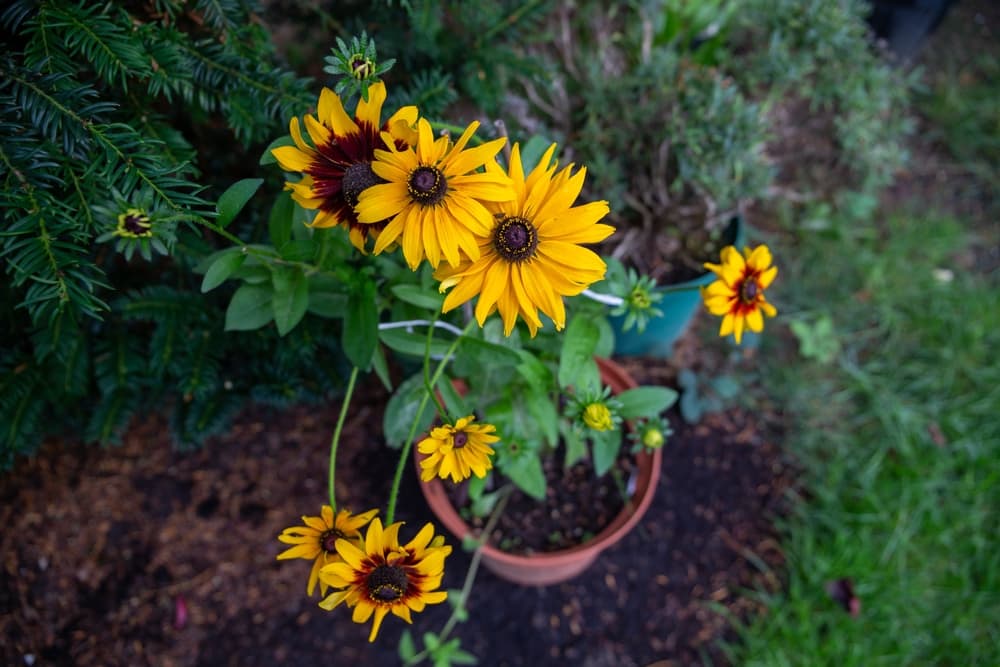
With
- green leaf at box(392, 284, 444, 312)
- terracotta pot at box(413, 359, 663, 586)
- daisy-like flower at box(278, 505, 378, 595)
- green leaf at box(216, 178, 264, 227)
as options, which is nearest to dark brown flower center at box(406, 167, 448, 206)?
green leaf at box(216, 178, 264, 227)

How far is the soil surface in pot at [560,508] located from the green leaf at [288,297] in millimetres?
683

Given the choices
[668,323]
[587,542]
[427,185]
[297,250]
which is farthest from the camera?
[668,323]

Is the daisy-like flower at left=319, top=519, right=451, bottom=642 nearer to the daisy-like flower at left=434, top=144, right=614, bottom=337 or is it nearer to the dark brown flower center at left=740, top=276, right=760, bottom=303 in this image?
the daisy-like flower at left=434, top=144, right=614, bottom=337

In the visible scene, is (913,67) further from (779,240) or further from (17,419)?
(17,419)

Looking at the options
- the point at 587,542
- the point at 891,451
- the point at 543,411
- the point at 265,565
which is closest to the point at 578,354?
the point at 543,411

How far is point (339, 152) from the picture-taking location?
86 cm

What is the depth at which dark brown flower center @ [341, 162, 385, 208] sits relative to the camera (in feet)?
2.79

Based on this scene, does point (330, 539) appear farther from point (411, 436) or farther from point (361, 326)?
point (361, 326)

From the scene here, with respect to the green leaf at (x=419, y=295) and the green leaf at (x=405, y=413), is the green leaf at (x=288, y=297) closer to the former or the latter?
the green leaf at (x=419, y=295)

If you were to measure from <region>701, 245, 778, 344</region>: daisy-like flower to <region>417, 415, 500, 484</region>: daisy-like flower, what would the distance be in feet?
1.44

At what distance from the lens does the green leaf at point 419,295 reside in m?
1.13

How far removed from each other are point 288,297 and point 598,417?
507 millimetres

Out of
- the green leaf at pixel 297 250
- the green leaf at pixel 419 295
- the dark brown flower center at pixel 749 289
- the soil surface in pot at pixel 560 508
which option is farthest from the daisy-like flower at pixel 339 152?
the soil surface in pot at pixel 560 508

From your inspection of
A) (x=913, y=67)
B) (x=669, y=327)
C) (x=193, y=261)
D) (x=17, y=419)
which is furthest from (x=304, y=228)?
(x=913, y=67)
